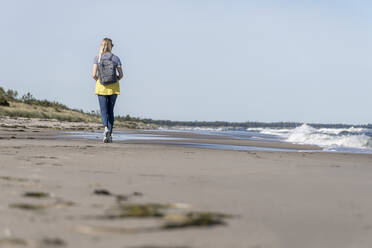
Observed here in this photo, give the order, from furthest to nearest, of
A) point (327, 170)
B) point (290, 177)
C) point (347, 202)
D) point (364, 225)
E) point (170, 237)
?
point (327, 170)
point (290, 177)
point (347, 202)
point (364, 225)
point (170, 237)

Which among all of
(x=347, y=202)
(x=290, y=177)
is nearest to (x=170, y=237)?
(x=347, y=202)

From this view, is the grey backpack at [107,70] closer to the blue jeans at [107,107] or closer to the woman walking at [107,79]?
the woman walking at [107,79]

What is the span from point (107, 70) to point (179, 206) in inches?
252

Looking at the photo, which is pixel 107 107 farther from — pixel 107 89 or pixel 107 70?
pixel 107 70

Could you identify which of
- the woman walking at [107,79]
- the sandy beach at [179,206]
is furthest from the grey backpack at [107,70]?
the sandy beach at [179,206]

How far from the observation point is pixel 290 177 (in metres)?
3.92

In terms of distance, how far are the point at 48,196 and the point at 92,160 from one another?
229 centimetres

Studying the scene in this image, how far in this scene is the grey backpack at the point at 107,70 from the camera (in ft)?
27.7

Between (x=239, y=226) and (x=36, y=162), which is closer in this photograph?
(x=239, y=226)

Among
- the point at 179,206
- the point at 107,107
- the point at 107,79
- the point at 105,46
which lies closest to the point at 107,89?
the point at 107,79

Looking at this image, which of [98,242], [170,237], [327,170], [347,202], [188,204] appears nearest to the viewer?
[98,242]

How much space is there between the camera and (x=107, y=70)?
845 centimetres

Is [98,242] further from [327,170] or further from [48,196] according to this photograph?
[327,170]

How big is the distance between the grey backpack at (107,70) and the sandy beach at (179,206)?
4.37 metres
